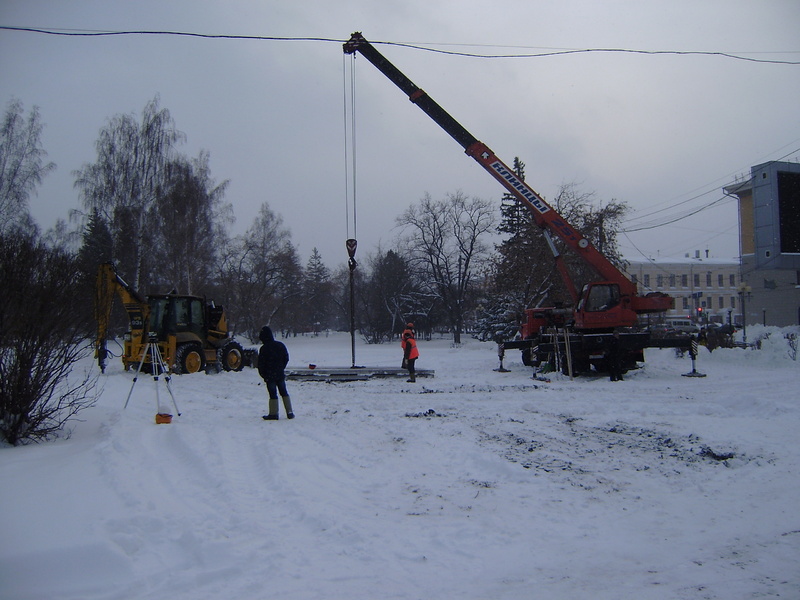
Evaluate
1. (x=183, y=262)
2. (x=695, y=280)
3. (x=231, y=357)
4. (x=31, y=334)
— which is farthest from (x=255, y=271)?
(x=695, y=280)

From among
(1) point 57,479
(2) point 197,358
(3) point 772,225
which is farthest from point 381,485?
(3) point 772,225

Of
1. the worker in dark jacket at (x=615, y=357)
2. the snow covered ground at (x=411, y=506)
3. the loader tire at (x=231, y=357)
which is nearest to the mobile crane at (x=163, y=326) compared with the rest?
the loader tire at (x=231, y=357)

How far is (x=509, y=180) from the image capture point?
62.0 ft

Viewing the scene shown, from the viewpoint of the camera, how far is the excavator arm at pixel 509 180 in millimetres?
17797

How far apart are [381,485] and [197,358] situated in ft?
45.3

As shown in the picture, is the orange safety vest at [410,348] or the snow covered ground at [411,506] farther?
the orange safety vest at [410,348]

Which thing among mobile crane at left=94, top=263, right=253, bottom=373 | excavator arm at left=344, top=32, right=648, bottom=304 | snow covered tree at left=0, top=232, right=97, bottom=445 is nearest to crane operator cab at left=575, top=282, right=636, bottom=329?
excavator arm at left=344, top=32, right=648, bottom=304

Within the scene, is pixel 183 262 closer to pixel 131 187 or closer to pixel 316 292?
pixel 131 187

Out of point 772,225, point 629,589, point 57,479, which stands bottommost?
point 629,589

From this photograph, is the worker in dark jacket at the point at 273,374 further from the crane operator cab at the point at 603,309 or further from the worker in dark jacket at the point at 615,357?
the crane operator cab at the point at 603,309

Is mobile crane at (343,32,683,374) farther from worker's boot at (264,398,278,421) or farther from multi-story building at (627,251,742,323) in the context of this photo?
multi-story building at (627,251,742,323)

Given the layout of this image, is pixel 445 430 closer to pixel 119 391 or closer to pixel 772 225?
pixel 119 391

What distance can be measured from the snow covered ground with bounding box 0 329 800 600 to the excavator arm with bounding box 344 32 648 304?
26.5ft

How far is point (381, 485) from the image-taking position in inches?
250
